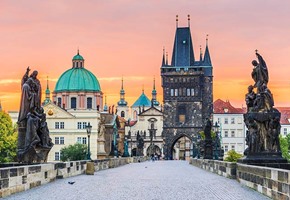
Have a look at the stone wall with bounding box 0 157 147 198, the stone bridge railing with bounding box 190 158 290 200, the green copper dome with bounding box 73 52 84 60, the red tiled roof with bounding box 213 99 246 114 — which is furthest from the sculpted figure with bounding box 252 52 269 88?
the red tiled roof with bounding box 213 99 246 114

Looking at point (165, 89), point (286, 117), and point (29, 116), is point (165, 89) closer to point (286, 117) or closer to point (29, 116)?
point (286, 117)

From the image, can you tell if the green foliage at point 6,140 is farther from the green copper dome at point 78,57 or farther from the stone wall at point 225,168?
the green copper dome at point 78,57

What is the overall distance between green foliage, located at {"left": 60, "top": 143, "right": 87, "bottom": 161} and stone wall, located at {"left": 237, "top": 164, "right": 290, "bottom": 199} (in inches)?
3716

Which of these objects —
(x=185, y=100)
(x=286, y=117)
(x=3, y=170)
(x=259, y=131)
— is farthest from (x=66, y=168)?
(x=286, y=117)

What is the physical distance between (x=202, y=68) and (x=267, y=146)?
11997cm

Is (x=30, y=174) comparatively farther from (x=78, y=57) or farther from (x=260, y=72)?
(x=78, y=57)

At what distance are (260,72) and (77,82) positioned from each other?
12094cm

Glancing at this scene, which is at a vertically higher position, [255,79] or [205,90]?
[205,90]

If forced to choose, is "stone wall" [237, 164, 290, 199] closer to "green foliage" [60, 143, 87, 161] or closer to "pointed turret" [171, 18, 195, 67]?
"green foliage" [60, 143, 87, 161]

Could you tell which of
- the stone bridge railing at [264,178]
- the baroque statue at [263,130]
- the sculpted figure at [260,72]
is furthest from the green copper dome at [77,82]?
the baroque statue at [263,130]

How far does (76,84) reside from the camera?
14300cm

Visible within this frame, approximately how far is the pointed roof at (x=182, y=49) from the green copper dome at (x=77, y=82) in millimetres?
17532

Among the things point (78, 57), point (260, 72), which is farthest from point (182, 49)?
point (260, 72)

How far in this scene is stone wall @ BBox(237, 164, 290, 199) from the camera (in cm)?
1461
